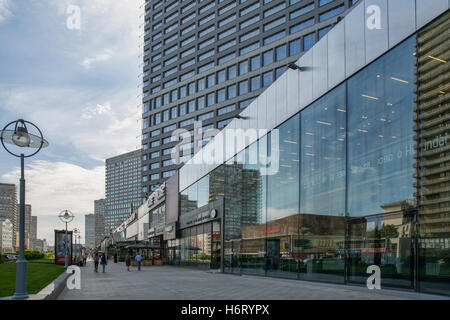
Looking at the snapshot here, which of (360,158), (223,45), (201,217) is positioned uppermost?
(223,45)

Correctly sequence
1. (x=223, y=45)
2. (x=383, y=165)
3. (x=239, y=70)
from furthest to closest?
(x=223, y=45)
(x=239, y=70)
(x=383, y=165)

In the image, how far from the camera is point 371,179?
16219 millimetres

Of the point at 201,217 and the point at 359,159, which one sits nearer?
the point at 359,159

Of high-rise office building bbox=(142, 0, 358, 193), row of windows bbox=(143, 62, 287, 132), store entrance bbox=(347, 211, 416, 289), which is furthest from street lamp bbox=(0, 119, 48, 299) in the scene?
row of windows bbox=(143, 62, 287, 132)

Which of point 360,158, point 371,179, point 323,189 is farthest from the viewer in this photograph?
point 323,189

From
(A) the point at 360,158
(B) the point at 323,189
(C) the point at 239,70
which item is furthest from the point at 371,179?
(C) the point at 239,70

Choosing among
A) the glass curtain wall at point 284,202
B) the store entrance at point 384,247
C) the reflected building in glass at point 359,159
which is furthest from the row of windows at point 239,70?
the store entrance at point 384,247

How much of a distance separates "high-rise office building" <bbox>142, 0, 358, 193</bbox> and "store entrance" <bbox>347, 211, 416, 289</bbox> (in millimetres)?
42788

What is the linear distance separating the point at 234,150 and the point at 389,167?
16942 mm

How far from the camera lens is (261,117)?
27.3 meters

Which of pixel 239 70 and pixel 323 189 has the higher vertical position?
pixel 239 70

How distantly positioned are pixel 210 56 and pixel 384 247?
6929cm

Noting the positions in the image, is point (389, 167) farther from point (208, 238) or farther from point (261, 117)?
point (208, 238)

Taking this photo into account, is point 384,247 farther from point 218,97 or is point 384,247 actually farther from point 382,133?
point 218,97
